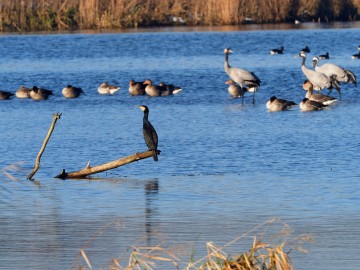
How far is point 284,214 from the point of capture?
10125mm

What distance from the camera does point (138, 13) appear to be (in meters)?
40.8

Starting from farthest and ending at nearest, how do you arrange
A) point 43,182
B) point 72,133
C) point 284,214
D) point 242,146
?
point 72,133
point 242,146
point 43,182
point 284,214

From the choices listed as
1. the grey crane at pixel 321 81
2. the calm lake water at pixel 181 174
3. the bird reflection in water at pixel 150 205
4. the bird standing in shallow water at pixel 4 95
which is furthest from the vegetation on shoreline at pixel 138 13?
the bird reflection in water at pixel 150 205

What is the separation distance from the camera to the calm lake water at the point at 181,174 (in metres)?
9.00

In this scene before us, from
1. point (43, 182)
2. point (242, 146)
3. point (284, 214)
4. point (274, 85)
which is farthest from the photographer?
point (274, 85)

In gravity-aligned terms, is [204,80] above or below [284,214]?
below

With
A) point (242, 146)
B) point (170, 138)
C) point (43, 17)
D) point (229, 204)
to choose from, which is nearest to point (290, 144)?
point (242, 146)

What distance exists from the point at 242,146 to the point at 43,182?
361 centimetres

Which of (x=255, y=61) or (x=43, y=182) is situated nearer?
(x=43, y=182)

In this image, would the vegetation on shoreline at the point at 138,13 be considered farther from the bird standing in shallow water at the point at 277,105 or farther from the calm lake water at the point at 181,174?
the bird standing in shallow water at the point at 277,105

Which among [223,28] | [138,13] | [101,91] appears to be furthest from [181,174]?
[138,13]

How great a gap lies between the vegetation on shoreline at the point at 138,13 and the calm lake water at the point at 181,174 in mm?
10738

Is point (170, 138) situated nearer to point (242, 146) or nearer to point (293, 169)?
point (242, 146)

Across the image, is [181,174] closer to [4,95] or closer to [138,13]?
[4,95]
